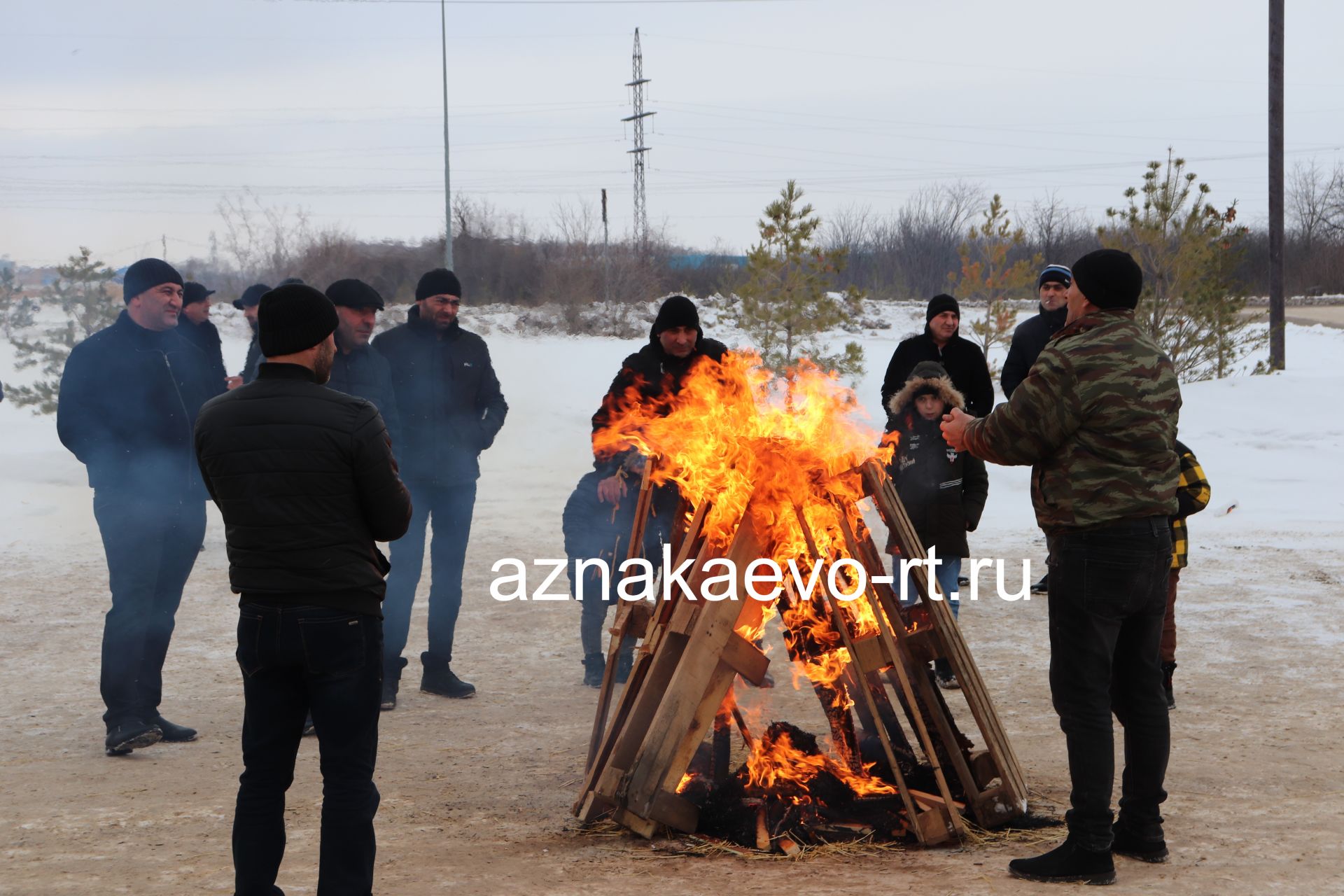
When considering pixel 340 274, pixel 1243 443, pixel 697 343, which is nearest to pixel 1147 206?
pixel 1243 443

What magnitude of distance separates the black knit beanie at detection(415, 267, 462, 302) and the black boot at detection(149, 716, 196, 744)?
2.51 meters

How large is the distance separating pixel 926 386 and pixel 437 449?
280 cm

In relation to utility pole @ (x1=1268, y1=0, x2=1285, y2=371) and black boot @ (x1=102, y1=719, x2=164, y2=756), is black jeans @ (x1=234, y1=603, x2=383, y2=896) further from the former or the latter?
utility pole @ (x1=1268, y1=0, x2=1285, y2=371)

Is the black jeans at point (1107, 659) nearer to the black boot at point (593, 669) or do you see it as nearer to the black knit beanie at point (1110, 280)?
the black knit beanie at point (1110, 280)

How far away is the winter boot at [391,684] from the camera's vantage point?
252 inches

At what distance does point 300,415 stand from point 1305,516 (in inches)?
436

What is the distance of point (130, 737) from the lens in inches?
223

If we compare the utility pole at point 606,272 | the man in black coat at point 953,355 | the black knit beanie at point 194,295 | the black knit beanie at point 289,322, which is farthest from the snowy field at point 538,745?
the utility pole at point 606,272

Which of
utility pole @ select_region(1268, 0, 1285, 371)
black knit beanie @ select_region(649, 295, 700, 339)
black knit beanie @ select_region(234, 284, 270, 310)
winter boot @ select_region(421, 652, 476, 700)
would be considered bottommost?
winter boot @ select_region(421, 652, 476, 700)

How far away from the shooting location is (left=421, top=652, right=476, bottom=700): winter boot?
6762 mm

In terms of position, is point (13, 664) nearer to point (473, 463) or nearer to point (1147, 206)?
point (473, 463)

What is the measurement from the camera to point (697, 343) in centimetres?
664

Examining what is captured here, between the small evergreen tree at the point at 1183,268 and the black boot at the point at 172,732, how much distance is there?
15307 millimetres

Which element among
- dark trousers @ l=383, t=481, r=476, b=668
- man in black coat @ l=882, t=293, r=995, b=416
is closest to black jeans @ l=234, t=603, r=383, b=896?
→ dark trousers @ l=383, t=481, r=476, b=668
